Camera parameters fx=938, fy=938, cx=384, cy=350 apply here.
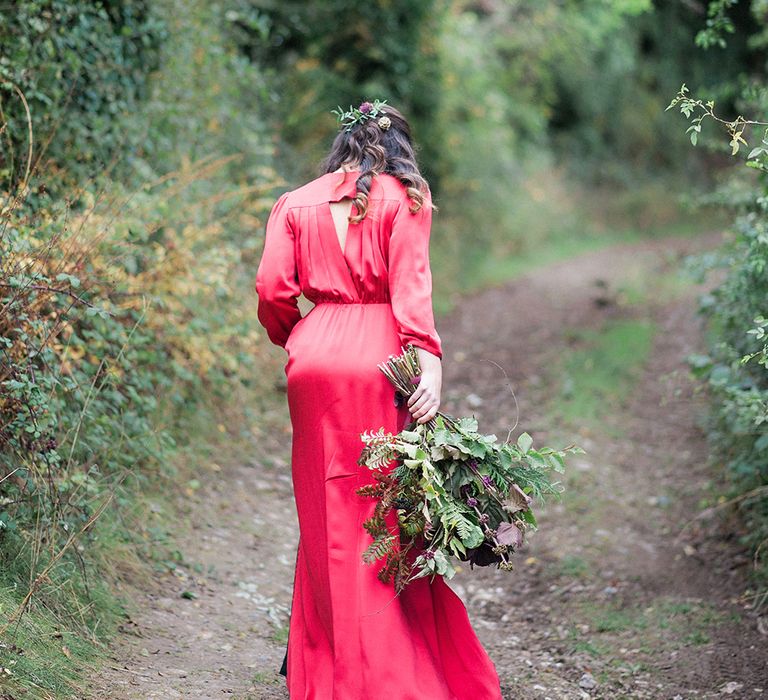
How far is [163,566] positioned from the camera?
4.64 meters

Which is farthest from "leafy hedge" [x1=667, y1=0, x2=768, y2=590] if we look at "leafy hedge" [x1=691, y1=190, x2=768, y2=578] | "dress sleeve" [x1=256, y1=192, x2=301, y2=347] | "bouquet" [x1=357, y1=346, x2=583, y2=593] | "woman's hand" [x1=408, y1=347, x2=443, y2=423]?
"dress sleeve" [x1=256, y1=192, x2=301, y2=347]

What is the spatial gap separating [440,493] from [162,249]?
288cm

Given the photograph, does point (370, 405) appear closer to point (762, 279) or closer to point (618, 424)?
point (762, 279)

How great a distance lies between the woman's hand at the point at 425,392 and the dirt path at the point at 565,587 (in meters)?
1.33

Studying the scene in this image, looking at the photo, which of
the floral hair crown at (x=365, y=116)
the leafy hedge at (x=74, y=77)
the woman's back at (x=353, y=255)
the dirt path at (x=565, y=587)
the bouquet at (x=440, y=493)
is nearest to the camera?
the bouquet at (x=440, y=493)

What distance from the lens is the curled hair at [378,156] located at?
331 centimetres

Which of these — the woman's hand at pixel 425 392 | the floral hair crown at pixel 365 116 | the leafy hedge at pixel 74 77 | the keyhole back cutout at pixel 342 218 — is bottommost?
the woman's hand at pixel 425 392

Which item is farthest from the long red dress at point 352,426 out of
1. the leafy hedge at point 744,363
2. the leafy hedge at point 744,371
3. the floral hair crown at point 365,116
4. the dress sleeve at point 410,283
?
the leafy hedge at point 744,371

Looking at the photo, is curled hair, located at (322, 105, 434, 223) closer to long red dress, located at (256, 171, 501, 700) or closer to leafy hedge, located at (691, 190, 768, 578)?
long red dress, located at (256, 171, 501, 700)

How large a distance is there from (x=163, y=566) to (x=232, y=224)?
10.6 feet

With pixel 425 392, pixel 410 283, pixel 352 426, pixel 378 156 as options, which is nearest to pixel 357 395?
pixel 352 426

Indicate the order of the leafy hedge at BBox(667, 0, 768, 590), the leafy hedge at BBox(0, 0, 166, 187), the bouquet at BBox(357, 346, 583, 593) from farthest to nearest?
the leafy hedge at BBox(0, 0, 166, 187)
the leafy hedge at BBox(667, 0, 768, 590)
the bouquet at BBox(357, 346, 583, 593)

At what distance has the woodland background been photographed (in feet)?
12.3

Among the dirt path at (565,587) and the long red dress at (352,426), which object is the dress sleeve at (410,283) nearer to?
the long red dress at (352,426)
